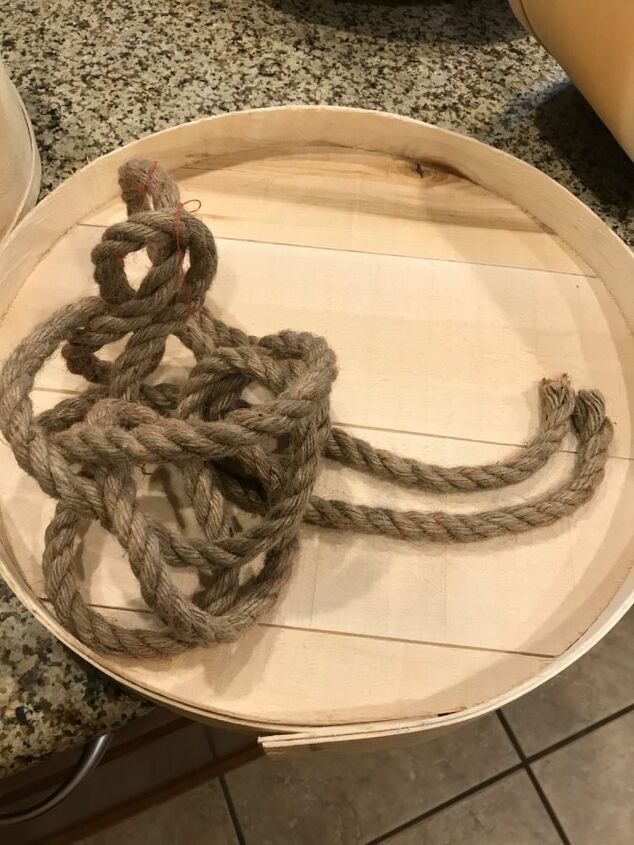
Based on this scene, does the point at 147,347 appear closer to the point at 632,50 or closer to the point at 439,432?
the point at 439,432

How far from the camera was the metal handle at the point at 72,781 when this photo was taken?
0.59 m

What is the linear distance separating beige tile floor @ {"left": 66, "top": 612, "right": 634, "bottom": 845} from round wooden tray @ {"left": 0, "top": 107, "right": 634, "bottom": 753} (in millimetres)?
539

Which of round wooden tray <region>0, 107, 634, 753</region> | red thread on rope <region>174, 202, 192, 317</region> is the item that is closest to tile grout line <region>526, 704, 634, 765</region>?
round wooden tray <region>0, 107, 634, 753</region>

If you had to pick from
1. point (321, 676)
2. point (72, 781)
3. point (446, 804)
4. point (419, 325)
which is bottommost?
point (446, 804)

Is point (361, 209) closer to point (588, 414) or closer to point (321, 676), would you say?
point (588, 414)

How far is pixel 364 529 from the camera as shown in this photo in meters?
0.50

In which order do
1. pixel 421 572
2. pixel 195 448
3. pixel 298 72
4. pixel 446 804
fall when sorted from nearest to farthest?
pixel 195 448 → pixel 421 572 → pixel 298 72 → pixel 446 804

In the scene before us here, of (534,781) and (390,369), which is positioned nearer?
(390,369)

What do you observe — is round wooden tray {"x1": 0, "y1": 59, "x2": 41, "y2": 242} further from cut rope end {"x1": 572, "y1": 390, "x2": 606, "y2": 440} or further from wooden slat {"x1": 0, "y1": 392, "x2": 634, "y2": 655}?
cut rope end {"x1": 572, "y1": 390, "x2": 606, "y2": 440}

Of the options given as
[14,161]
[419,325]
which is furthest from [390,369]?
[14,161]

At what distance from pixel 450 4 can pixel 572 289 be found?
1.42 ft

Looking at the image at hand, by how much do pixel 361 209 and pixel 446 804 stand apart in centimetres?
78

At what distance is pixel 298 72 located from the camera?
2.56 feet

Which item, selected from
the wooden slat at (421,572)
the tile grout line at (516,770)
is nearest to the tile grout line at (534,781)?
the tile grout line at (516,770)
